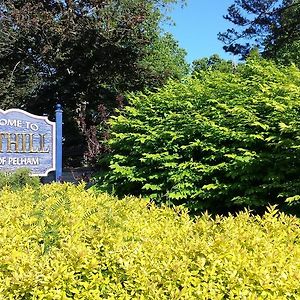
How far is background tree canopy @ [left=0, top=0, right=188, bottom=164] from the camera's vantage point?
13852 mm

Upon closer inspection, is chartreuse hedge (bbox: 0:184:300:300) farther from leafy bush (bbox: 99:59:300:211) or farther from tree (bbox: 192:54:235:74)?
tree (bbox: 192:54:235:74)

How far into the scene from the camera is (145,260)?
215 cm

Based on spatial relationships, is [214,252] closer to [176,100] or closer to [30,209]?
[30,209]

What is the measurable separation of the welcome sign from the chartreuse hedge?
527 cm

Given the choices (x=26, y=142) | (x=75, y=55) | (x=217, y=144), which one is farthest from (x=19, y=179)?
(x=75, y=55)

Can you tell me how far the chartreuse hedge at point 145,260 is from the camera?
1996 millimetres

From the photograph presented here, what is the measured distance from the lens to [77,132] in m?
15.9

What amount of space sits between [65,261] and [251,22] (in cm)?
1897

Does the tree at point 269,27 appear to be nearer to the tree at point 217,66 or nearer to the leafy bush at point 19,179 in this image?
the tree at point 217,66

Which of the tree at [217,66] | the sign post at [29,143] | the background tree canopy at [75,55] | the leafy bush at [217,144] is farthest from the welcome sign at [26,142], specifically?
the background tree canopy at [75,55]

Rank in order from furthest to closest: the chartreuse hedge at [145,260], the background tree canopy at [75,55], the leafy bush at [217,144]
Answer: the background tree canopy at [75,55] < the leafy bush at [217,144] < the chartreuse hedge at [145,260]

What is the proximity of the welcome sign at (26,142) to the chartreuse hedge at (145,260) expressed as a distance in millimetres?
5265

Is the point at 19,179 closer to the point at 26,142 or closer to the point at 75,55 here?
the point at 26,142

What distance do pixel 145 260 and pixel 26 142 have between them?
6240mm
